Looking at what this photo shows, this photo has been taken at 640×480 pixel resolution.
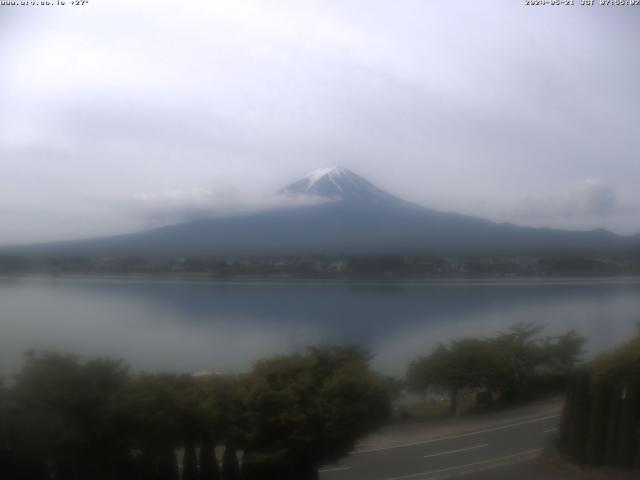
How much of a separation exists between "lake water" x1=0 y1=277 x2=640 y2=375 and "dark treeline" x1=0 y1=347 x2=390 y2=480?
206mm

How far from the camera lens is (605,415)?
555 centimetres

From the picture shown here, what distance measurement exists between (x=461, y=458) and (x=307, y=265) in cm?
231

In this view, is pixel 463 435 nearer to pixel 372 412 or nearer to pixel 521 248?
pixel 372 412

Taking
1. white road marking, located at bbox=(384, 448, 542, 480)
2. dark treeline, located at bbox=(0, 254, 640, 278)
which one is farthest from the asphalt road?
dark treeline, located at bbox=(0, 254, 640, 278)

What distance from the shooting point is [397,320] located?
554 centimetres

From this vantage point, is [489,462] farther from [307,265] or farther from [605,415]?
[307,265]

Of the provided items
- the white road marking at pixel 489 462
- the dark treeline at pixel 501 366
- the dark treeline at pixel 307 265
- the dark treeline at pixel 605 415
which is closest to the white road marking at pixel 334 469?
the white road marking at pixel 489 462

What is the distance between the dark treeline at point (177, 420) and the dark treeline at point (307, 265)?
93cm

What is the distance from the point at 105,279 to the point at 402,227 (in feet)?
10.0

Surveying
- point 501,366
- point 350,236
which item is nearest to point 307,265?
point 350,236

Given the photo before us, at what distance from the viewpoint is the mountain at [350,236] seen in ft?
18.2

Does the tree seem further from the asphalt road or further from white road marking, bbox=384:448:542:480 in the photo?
white road marking, bbox=384:448:542:480

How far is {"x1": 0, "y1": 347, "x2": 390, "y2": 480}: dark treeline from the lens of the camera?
4926mm

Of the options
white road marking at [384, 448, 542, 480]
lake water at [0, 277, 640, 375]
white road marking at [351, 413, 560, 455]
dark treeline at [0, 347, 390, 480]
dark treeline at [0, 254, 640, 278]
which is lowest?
white road marking at [384, 448, 542, 480]
